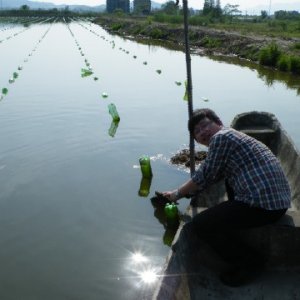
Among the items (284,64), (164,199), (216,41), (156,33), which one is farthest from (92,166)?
(156,33)

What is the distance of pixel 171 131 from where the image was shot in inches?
448

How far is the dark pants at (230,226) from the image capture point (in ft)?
Result: 12.5

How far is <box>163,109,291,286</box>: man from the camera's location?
3.72 metres

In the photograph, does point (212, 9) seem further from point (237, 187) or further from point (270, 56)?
point (237, 187)

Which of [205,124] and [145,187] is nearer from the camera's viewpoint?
[205,124]

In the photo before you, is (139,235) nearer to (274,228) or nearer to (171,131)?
(274,228)

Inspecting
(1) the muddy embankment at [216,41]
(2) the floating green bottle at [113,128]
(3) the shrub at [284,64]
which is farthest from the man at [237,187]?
(1) the muddy embankment at [216,41]

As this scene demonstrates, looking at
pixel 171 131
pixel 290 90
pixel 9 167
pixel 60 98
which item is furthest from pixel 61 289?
pixel 290 90

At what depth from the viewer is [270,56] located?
73.6ft

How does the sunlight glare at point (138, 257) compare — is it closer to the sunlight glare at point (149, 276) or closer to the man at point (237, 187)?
the sunlight glare at point (149, 276)

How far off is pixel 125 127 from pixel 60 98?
4131 millimetres

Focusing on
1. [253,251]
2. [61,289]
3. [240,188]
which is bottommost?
[61,289]

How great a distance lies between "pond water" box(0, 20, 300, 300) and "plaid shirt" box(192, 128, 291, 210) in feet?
6.79

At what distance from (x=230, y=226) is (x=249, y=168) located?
54 cm
